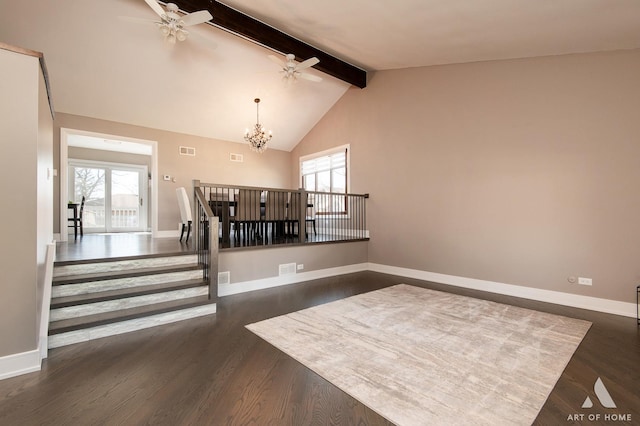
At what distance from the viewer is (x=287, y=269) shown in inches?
195

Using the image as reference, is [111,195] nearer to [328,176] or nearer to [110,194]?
[110,194]

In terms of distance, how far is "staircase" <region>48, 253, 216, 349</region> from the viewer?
9.13 feet

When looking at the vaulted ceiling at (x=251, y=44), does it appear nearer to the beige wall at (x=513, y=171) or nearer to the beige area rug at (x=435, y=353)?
the beige wall at (x=513, y=171)

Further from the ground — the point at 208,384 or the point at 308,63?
the point at 308,63

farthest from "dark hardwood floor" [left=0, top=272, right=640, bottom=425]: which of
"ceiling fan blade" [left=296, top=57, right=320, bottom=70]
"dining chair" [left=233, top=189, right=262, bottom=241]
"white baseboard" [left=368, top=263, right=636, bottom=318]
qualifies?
"ceiling fan blade" [left=296, top=57, right=320, bottom=70]

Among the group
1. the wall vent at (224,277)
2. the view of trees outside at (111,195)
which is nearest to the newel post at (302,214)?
the wall vent at (224,277)

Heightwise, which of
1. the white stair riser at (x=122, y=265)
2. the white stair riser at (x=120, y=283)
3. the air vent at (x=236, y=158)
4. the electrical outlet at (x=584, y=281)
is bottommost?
the electrical outlet at (x=584, y=281)

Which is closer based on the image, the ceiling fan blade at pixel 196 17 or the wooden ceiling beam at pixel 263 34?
the ceiling fan blade at pixel 196 17

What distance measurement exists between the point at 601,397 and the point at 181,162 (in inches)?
308

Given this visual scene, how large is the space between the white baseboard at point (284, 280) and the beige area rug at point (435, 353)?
1.28 m

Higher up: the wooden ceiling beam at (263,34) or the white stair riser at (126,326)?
the wooden ceiling beam at (263,34)

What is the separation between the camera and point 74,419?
1.67m

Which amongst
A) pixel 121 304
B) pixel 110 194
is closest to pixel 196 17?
pixel 121 304

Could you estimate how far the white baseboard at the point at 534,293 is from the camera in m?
3.51
